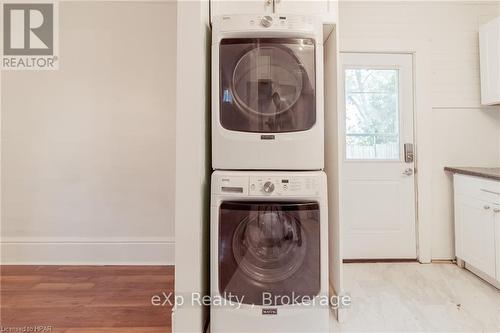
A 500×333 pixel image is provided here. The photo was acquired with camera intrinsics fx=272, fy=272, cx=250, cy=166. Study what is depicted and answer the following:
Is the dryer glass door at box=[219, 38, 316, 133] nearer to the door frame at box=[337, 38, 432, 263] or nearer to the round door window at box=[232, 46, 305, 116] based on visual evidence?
the round door window at box=[232, 46, 305, 116]

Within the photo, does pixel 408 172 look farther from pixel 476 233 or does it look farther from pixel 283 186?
pixel 283 186

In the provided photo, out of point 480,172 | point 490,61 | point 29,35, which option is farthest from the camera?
point 29,35

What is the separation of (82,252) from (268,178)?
213 centimetres

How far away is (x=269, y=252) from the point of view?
4.92 feet

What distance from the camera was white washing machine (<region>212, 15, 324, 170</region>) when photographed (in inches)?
60.2

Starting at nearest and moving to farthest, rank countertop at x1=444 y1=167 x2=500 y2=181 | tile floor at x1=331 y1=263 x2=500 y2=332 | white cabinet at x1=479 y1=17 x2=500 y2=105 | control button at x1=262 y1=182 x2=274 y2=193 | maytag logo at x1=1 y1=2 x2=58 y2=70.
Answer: control button at x1=262 y1=182 x2=274 y2=193, tile floor at x1=331 y1=263 x2=500 y2=332, countertop at x1=444 y1=167 x2=500 y2=181, white cabinet at x1=479 y1=17 x2=500 y2=105, maytag logo at x1=1 y1=2 x2=58 y2=70

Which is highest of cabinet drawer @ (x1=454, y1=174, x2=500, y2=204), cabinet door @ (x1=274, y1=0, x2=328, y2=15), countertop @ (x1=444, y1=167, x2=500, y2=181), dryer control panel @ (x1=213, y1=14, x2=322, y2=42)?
cabinet door @ (x1=274, y1=0, x2=328, y2=15)

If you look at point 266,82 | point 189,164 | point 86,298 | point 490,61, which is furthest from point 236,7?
point 490,61

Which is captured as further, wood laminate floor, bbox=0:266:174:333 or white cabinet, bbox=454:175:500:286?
white cabinet, bbox=454:175:500:286

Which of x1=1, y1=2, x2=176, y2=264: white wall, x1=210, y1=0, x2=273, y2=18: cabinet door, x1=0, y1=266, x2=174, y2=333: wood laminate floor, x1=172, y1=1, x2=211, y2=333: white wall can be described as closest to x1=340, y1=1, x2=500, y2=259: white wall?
x1=210, y1=0, x2=273, y2=18: cabinet door

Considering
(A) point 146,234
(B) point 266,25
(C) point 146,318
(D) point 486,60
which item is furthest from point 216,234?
(D) point 486,60

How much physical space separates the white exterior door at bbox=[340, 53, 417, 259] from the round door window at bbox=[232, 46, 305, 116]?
1248 mm

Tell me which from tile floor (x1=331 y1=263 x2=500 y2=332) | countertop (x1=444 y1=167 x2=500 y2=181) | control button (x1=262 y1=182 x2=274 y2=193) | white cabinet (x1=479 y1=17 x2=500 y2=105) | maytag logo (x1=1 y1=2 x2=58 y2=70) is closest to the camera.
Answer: control button (x1=262 y1=182 x2=274 y2=193)

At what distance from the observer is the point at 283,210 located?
1.46m
